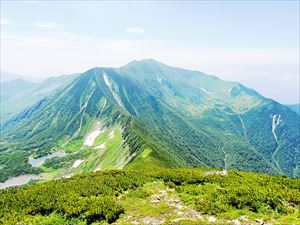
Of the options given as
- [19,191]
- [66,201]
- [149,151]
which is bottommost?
[149,151]

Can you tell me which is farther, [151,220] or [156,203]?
[156,203]

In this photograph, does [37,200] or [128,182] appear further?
[128,182]

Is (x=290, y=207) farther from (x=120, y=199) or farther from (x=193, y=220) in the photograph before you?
(x=120, y=199)

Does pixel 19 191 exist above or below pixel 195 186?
below

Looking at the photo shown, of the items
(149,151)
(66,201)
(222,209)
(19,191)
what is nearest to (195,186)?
(222,209)

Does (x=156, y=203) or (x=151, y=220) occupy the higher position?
(x=151, y=220)

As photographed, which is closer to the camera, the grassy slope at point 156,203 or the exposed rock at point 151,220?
the exposed rock at point 151,220

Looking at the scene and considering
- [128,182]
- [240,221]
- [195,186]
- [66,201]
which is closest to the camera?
[240,221]

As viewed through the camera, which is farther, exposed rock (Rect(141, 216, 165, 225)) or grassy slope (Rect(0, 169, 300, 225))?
grassy slope (Rect(0, 169, 300, 225))
